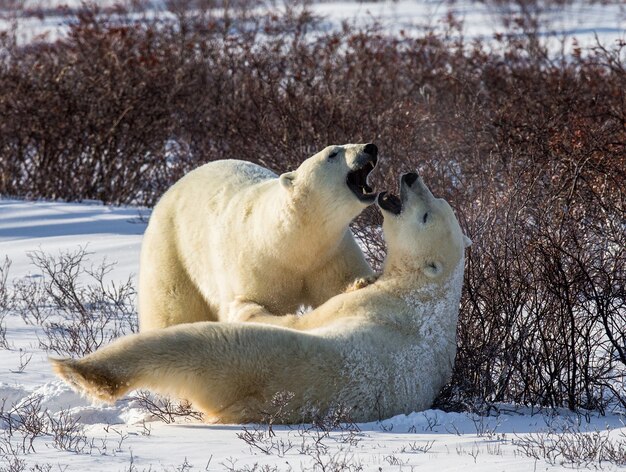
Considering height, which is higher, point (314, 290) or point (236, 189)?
point (236, 189)

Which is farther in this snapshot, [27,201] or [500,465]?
[27,201]

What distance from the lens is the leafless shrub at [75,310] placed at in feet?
15.7

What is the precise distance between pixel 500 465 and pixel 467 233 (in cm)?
200

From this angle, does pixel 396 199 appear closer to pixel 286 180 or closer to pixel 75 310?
pixel 286 180

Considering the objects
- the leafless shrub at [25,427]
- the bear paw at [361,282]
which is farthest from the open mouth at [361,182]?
the leafless shrub at [25,427]

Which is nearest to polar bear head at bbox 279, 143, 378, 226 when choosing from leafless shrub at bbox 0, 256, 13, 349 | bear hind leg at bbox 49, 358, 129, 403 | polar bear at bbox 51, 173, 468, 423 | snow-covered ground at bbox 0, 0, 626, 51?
polar bear at bbox 51, 173, 468, 423

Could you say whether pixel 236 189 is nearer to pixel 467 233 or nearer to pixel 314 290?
pixel 314 290

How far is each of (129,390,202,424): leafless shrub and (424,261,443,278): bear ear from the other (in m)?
0.99

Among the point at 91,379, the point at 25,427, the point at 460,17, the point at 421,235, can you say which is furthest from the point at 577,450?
the point at 460,17

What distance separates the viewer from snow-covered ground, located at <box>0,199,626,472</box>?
291 centimetres

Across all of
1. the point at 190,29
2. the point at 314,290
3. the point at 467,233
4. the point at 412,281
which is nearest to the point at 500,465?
the point at 412,281

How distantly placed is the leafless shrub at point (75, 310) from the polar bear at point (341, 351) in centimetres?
123

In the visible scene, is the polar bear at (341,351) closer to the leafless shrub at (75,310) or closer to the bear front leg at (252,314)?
the bear front leg at (252,314)

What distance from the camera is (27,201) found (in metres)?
8.52
